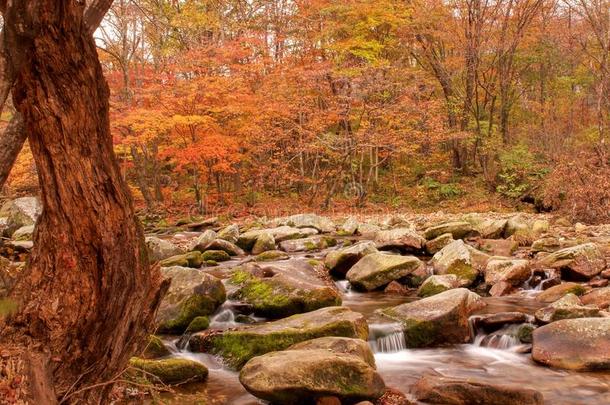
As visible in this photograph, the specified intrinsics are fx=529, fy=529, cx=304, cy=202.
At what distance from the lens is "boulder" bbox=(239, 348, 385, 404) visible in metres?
4.72

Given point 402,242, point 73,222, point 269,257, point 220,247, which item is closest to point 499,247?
point 402,242

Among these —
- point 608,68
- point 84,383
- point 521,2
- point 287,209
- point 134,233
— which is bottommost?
point 287,209

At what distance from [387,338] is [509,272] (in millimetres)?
3483

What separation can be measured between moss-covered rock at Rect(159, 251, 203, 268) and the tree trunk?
762 centimetres

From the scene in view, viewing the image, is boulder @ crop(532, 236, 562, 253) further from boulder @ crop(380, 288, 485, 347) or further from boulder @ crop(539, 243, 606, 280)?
boulder @ crop(380, 288, 485, 347)

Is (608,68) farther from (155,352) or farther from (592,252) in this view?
(155,352)

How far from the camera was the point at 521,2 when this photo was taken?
21547 mm

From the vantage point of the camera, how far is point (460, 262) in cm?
1008

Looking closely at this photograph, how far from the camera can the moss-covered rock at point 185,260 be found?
10.7 meters

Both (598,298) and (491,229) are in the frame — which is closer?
(598,298)

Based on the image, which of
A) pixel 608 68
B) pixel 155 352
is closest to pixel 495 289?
pixel 155 352

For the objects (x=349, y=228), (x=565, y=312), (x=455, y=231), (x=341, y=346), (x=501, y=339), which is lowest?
(x=349, y=228)

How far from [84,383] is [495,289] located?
305 inches

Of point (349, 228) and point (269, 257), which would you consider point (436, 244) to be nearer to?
point (269, 257)
